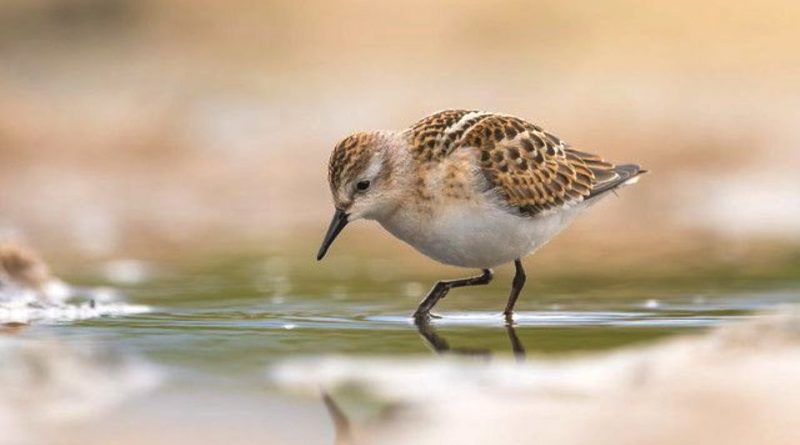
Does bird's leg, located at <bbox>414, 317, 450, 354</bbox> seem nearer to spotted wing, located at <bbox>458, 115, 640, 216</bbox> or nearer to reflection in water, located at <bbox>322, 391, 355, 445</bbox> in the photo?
spotted wing, located at <bbox>458, 115, 640, 216</bbox>

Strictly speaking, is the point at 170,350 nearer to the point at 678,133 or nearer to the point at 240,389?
the point at 240,389

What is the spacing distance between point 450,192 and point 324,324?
959mm

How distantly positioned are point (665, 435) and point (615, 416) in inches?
11.6

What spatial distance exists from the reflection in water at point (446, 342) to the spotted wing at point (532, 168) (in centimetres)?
81

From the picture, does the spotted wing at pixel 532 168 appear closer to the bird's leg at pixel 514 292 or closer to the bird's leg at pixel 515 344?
the bird's leg at pixel 514 292

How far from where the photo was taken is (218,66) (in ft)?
68.0

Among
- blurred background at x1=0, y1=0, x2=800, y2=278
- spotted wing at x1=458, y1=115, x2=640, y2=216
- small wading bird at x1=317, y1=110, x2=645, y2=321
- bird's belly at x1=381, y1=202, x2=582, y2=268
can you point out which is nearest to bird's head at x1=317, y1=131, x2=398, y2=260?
small wading bird at x1=317, y1=110, x2=645, y2=321

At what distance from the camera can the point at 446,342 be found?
24.9 feet

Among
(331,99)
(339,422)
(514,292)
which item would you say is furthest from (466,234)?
(331,99)

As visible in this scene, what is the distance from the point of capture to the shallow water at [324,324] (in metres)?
6.68

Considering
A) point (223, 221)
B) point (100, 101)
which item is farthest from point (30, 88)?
point (223, 221)

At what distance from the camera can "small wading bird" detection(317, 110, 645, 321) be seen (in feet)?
27.3

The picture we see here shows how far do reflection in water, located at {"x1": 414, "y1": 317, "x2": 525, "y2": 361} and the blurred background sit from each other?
5.68 metres

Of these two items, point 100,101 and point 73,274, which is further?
point 100,101
